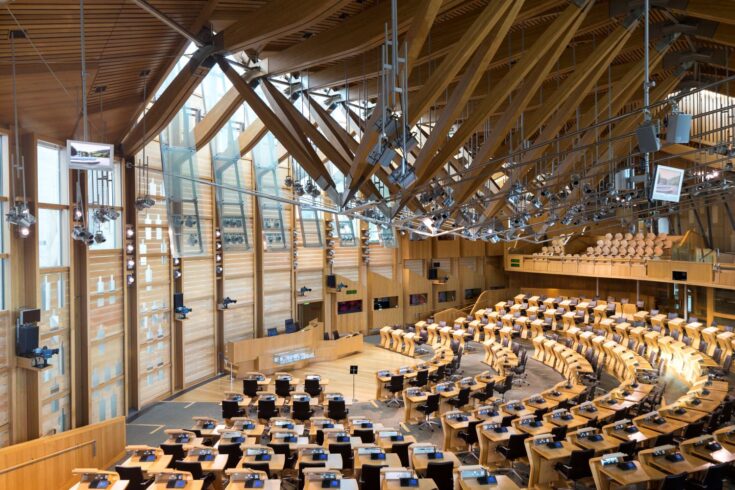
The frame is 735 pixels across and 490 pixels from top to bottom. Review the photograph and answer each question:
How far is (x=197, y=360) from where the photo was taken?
17.9 m

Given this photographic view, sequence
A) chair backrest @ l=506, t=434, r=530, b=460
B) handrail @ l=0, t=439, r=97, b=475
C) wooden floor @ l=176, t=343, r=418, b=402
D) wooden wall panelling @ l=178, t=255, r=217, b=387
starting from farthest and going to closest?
wooden wall panelling @ l=178, t=255, r=217, b=387 → wooden floor @ l=176, t=343, r=418, b=402 → chair backrest @ l=506, t=434, r=530, b=460 → handrail @ l=0, t=439, r=97, b=475

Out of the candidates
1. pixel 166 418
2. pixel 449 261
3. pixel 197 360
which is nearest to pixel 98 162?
pixel 166 418

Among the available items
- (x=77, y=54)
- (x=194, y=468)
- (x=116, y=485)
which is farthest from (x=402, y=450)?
(x=77, y=54)

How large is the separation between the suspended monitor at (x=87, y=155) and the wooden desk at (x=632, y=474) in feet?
26.8

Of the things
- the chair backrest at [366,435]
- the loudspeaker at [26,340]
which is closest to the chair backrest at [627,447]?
the chair backrest at [366,435]

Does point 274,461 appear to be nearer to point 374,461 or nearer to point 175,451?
point 374,461

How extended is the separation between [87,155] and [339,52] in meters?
5.20

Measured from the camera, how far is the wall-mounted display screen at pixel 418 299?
27.8 meters

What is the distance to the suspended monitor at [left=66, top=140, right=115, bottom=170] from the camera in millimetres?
6281

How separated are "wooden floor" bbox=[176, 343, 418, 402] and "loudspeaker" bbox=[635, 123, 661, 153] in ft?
39.2

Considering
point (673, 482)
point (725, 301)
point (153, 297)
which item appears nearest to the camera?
point (673, 482)

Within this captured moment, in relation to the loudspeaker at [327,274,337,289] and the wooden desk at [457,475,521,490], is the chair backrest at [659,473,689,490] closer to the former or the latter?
the wooden desk at [457,475,521,490]

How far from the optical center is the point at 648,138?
5.86m

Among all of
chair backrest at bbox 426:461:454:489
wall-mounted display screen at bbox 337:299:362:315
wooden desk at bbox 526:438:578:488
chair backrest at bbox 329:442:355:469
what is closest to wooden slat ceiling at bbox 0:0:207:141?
chair backrest at bbox 329:442:355:469
